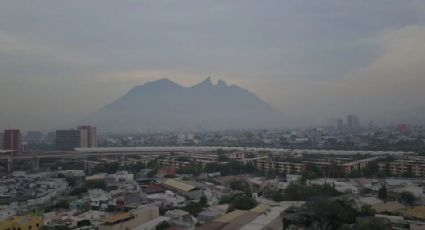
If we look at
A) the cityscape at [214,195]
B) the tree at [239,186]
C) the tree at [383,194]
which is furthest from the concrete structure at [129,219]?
the tree at [383,194]

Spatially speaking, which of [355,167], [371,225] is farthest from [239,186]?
[371,225]

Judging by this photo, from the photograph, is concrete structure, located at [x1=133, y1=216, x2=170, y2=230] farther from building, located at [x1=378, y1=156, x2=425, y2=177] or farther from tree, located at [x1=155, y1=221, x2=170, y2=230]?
building, located at [x1=378, y1=156, x2=425, y2=177]

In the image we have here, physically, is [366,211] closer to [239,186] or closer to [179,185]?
[239,186]

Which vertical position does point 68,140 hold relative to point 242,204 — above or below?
above

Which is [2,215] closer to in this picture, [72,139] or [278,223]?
[278,223]

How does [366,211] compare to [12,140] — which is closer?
[366,211]

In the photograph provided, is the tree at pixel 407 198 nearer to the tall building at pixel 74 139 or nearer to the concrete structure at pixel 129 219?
the concrete structure at pixel 129 219

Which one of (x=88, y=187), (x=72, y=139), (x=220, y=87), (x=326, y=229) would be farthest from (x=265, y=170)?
(x=220, y=87)
